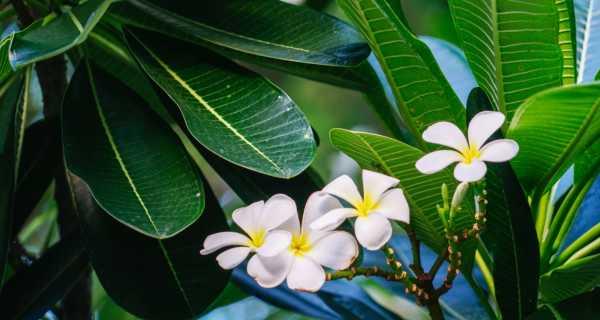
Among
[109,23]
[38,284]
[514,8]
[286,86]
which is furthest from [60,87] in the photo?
[286,86]

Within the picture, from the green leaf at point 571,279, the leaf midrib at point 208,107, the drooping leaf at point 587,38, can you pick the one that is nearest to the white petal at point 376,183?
the leaf midrib at point 208,107

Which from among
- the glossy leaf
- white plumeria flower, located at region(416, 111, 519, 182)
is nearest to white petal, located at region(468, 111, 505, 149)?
white plumeria flower, located at region(416, 111, 519, 182)

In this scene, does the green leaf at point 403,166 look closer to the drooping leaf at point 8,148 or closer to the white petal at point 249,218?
the white petal at point 249,218

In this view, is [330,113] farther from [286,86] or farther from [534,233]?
[534,233]

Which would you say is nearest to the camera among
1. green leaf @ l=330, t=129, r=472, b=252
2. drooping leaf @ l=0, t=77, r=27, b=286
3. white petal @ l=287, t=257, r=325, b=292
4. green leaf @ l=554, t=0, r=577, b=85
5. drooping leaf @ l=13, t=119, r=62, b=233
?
white petal @ l=287, t=257, r=325, b=292

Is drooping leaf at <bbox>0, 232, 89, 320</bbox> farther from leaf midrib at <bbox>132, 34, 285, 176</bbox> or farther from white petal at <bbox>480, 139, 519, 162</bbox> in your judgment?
white petal at <bbox>480, 139, 519, 162</bbox>
